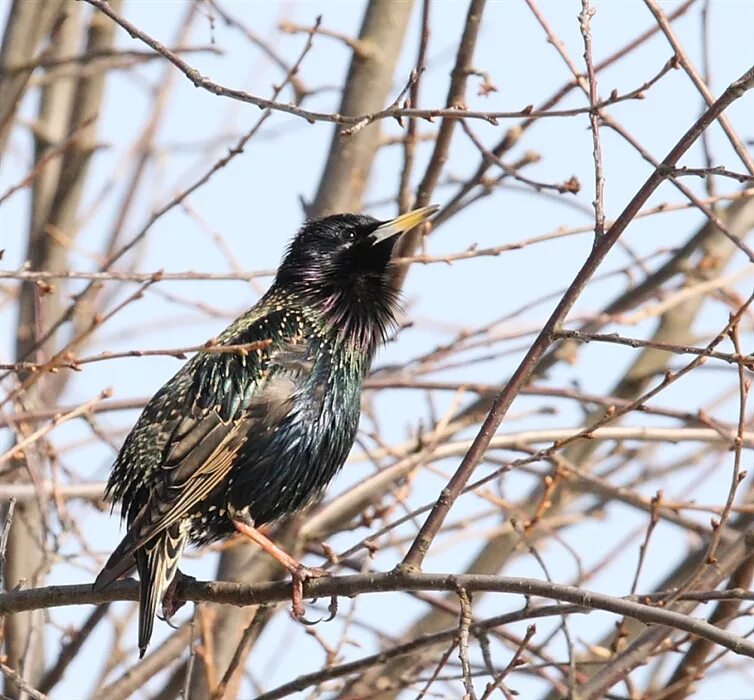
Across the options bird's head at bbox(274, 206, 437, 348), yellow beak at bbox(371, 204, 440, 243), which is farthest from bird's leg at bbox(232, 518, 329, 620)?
yellow beak at bbox(371, 204, 440, 243)

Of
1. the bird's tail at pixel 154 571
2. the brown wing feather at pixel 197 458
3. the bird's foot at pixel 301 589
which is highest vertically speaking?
the brown wing feather at pixel 197 458

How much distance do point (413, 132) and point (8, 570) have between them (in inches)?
98.7

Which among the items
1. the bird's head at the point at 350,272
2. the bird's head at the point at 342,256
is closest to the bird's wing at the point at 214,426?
the bird's head at the point at 350,272

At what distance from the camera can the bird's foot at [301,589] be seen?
13.2ft

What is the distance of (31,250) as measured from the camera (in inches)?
272

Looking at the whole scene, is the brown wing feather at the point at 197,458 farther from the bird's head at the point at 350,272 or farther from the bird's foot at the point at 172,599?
the bird's head at the point at 350,272

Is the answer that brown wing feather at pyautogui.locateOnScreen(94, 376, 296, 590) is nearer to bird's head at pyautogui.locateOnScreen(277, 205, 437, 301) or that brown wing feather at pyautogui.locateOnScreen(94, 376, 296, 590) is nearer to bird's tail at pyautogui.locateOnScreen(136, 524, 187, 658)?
bird's tail at pyautogui.locateOnScreen(136, 524, 187, 658)

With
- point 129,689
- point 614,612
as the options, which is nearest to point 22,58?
point 129,689

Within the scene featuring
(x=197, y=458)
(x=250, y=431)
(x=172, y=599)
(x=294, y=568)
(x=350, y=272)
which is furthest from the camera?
(x=350, y=272)

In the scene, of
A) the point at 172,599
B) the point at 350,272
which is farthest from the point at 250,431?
the point at 350,272

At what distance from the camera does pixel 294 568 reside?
4297 mm

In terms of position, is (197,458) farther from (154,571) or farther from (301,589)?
(301,589)

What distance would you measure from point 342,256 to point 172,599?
5.09 feet

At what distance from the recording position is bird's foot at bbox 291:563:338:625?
4012 mm
